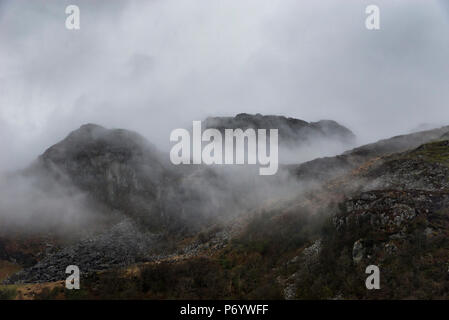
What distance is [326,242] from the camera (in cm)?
7419

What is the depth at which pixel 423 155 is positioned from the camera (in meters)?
106

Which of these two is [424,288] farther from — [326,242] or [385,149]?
[385,149]

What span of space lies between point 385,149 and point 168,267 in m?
130

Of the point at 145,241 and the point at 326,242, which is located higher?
the point at 326,242

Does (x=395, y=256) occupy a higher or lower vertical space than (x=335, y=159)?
lower

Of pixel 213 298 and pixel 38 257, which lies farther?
pixel 38 257

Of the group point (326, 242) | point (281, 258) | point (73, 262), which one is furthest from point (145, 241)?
point (326, 242)

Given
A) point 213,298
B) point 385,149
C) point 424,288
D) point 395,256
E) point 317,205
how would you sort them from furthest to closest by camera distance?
1. point 385,149
2. point 317,205
3. point 213,298
4. point 395,256
5. point 424,288

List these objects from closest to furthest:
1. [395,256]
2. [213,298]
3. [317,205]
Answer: [395,256] → [213,298] → [317,205]

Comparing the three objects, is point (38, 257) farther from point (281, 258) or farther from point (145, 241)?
point (281, 258)
